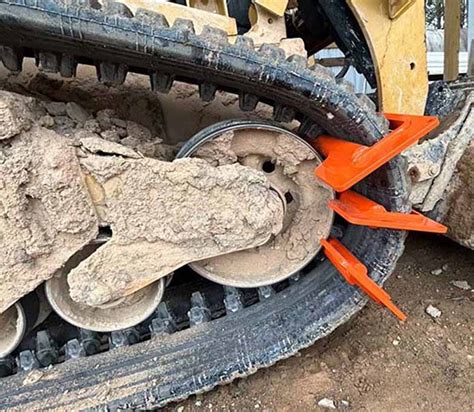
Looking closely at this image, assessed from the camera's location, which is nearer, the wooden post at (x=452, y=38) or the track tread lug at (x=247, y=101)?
the track tread lug at (x=247, y=101)

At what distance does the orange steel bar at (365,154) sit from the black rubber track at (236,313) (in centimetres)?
4

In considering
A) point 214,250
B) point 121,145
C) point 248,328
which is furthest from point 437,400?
point 121,145

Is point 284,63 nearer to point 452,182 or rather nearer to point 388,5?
point 388,5

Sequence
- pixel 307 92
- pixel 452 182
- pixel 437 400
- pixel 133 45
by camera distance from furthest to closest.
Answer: pixel 452 182
pixel 437 400
pixel 307 92
pixel 133 45

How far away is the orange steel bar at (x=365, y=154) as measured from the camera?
3.73 ft

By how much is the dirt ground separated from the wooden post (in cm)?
185

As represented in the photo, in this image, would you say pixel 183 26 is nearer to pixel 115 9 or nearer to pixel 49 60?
pixel 115 9

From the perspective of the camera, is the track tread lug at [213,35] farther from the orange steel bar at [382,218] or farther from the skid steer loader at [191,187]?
the orange steel bar at [382,218]

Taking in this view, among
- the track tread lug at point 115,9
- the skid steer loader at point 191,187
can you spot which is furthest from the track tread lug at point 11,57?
the track tread lug at point 115,9

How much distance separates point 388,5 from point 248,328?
95 centimetres

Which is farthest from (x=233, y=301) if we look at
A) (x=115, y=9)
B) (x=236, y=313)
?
(x=115, y=9)

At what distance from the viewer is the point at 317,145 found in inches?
53.3

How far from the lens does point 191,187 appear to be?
1.23 metres

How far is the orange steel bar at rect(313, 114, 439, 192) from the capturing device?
1.14m
